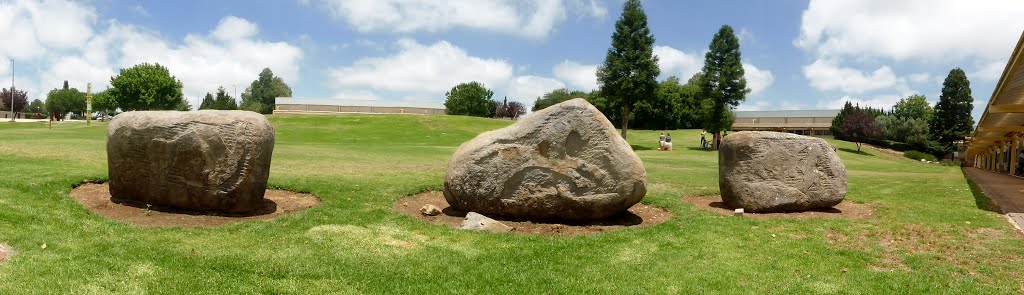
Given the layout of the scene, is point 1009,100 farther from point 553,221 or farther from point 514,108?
point 514,108

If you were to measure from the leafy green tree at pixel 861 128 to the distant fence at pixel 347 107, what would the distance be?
2394 inches

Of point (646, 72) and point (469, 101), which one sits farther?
point (469, 101)

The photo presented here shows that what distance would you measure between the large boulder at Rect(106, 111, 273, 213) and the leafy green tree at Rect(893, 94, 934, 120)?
292 ft

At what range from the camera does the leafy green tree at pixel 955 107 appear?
63.8 m

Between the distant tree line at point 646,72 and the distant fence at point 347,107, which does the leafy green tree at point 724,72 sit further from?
the distant fence at point 347,107

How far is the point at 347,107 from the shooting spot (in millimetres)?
101250

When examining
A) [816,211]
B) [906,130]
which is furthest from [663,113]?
[816,211]

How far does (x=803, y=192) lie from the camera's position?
1249 cm

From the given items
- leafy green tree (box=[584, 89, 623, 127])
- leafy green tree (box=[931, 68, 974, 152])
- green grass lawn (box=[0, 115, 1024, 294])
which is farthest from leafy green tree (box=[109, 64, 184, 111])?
leafy green tree (box=[931, 68, 974, 152])

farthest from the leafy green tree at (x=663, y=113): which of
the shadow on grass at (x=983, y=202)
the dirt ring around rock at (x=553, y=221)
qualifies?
the dirt ring around rock at (x=553, y=221)

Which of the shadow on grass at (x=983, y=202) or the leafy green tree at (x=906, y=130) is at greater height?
the leafy green tree at (x=906, y=130)

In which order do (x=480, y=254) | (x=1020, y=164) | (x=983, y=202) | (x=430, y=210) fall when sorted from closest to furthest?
(x=480, y=254), (x=430, y=210), (x=983, y=202), (x=1020, y=164)

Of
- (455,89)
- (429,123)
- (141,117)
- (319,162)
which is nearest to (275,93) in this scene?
(455,89)

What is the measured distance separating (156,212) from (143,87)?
256 ft
